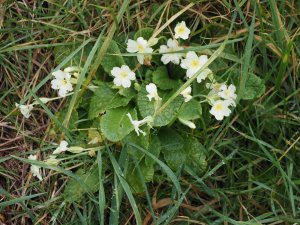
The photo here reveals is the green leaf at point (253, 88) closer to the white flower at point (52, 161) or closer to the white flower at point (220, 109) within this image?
the white flower at point (220, 109)

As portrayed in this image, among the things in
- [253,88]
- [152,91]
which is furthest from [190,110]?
[253,88]

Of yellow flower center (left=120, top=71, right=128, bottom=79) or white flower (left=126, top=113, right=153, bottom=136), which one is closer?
white flower (left=126, top=113, right=153, bottom=136)

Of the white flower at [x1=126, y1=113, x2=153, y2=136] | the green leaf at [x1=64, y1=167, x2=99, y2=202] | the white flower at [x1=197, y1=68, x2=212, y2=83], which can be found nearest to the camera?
the white flower at [x1=126, y1=113, x2=153, y2=136]

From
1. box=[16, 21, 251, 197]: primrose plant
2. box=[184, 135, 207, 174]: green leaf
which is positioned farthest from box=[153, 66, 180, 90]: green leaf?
box=[184, 135, 207, 174]: green leaf

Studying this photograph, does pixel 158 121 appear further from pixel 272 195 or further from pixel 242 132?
pixel 272 195

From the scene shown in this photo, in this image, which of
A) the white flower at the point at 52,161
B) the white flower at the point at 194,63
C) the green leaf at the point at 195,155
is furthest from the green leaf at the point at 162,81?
the white flower at the point at 52,161

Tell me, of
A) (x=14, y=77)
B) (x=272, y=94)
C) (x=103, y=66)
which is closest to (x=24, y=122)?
(x=14, y=77)

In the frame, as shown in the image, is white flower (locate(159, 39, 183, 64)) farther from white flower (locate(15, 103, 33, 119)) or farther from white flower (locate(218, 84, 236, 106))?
white flower (locate(15, 103, 33, 119))

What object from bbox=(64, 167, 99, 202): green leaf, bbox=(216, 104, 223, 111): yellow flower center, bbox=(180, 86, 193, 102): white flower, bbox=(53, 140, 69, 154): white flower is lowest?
bbox=(64, 167, 99, 202): green leaf
